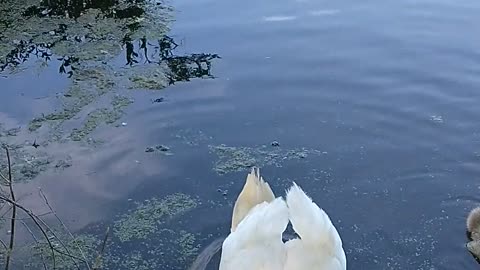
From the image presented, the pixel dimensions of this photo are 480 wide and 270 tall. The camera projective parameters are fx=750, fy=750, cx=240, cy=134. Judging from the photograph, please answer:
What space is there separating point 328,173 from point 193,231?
38.6 inches

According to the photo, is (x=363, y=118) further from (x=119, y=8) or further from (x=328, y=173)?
(x=119, y=8)

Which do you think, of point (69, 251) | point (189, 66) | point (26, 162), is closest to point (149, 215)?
point (69, 251)

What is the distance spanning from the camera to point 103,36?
6.52 meters

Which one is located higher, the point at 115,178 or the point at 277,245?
the point at 277,245

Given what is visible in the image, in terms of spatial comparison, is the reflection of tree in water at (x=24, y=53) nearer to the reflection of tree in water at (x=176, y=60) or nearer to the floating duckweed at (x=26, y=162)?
the reflection of tree in water at (x=176, y=60)

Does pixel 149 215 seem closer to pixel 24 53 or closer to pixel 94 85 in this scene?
pixel 94 85

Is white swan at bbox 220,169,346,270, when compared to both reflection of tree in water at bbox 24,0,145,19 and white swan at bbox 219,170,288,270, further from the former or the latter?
reflection of tree in water at bbox 24,0,145,19

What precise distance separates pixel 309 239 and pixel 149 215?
1551mm

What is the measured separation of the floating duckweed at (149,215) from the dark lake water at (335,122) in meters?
0.08

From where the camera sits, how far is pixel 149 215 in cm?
437

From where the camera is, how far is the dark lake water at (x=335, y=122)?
435cm

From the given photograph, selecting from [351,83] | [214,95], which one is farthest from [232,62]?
[351,83]

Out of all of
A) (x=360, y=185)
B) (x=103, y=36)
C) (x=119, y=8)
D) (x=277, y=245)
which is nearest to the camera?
(x=277, y=245)

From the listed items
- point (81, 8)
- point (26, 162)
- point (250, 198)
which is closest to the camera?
point (250, 198)
